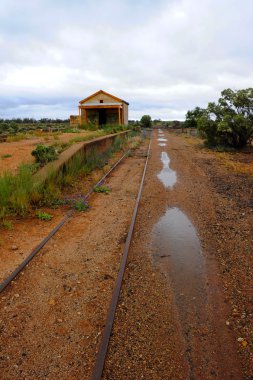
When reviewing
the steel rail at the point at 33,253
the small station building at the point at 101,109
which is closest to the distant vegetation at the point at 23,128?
the small station building at the point at 101,109

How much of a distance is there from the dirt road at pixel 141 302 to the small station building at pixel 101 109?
3237 cm

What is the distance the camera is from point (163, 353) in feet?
9.53

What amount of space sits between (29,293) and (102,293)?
3.19ft

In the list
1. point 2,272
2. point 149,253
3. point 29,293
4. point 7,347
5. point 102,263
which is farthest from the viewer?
point 149,253

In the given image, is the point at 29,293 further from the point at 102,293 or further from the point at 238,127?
the point at 238,127

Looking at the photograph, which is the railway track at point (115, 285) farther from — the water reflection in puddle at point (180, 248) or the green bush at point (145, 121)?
the green bush at point (145, 121)

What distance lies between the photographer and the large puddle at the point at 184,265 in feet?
11.2

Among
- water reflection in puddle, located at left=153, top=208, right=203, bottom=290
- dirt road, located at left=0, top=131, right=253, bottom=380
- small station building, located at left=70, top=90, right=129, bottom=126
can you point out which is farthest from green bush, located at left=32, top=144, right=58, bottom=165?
small station building, located at left=70, top=90, right=129, bottom=126

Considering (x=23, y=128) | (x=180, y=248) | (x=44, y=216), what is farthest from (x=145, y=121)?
(x=180, y=248)

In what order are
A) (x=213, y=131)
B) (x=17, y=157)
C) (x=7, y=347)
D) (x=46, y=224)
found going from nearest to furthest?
(x=7, y=347) → (x=46, y=224) → (x=17, y=157) → (x=213, y=131)

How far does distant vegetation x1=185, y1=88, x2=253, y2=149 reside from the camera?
62.1ft

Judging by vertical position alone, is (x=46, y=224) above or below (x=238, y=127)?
below

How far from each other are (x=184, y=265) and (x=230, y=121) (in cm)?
1693

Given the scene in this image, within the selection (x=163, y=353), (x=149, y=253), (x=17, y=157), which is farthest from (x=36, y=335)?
(x=17, y=157)
